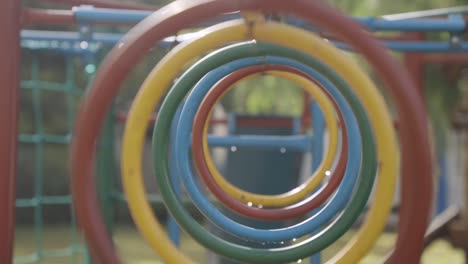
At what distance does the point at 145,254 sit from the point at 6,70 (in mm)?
4507

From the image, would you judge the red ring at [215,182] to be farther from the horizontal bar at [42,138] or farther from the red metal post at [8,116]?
the horizontal bar at [42,138]

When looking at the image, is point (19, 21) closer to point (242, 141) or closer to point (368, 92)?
point (368, 92)

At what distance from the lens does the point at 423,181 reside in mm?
1120

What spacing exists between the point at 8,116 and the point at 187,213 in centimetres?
38

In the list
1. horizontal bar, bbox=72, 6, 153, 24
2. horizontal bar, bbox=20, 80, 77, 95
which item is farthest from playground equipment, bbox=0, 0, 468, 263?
horizontal bar, bbox=20, 80, 77, 95

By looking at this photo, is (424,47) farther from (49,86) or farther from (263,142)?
(49,86)

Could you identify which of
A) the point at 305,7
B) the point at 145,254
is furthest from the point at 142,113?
the point at 145,254

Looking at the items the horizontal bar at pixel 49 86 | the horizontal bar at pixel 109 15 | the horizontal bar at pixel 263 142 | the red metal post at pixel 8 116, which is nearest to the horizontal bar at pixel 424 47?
the horizontal bar at pixel 263 142

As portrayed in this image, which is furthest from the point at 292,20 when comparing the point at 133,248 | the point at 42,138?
the point at 133,248

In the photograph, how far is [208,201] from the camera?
1.93 meters

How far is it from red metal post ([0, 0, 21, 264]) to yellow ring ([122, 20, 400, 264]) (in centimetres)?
37

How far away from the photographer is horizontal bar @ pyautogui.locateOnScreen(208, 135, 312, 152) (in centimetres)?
261

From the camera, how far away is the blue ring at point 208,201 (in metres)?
1.85

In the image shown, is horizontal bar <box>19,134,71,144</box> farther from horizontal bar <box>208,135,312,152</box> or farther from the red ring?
the red ring
